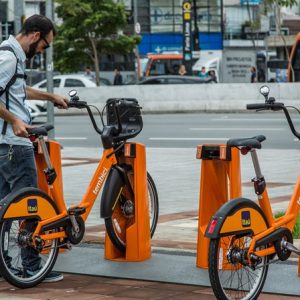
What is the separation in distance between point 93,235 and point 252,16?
76351 millimetres

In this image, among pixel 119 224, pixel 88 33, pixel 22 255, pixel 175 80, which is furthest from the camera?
pixel 88 33

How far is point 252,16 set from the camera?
279ft

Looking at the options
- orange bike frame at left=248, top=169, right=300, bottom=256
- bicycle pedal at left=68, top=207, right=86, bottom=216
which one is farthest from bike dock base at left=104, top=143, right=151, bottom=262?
orange bike frame at left=248, top=169, right=300, bottom=256

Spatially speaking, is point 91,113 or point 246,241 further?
point 91,113

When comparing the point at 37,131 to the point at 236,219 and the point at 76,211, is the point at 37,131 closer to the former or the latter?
the point at 76,211

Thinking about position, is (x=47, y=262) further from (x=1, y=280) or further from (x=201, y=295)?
(x=201, y=295)

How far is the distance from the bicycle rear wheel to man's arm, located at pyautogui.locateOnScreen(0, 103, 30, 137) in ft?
1.99

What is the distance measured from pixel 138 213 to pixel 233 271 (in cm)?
187

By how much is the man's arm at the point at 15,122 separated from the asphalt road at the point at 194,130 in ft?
44.3

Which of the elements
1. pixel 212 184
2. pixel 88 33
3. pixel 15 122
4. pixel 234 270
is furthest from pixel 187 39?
pixel 234 270

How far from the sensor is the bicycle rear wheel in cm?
750

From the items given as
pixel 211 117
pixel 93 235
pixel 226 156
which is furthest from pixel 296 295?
pixel 211 117

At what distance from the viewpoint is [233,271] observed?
683cm

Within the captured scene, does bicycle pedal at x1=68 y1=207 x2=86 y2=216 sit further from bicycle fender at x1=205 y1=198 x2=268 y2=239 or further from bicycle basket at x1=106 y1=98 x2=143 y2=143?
bicycle fender at x1=205 y1=198 x2=268 y2=239
